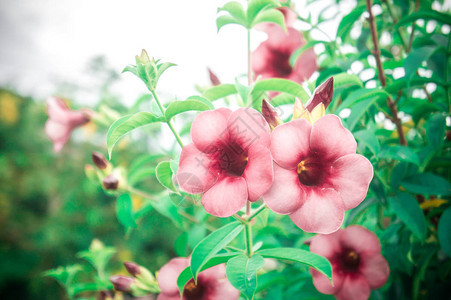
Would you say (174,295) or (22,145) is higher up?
(22,145)

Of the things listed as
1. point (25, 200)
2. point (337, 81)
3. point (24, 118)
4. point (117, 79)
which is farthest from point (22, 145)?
point (337, 81)

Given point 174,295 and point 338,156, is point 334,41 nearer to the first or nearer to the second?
point 338,156

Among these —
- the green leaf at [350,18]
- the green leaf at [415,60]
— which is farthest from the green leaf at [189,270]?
the green leaf at [350,18]

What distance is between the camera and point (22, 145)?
6949mm

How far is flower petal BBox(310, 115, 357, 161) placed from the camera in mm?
436

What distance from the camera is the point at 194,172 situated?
455 millimetres

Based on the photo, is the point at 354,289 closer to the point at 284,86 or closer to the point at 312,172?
the point at 312,172

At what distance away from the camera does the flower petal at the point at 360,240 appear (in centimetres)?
72

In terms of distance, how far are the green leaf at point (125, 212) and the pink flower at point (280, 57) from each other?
0.62m

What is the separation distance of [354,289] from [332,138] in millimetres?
456

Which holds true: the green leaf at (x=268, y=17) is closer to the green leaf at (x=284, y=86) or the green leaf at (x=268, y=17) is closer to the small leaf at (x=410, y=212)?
the green leaf at (x=284, y=86)

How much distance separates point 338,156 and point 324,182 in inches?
2.1

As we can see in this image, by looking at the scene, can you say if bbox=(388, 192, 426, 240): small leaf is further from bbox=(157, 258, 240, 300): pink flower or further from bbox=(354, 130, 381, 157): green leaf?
bbox=(157, 258, 240, 300): pink flower

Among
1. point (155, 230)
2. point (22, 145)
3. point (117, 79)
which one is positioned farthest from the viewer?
point (117, 79)
